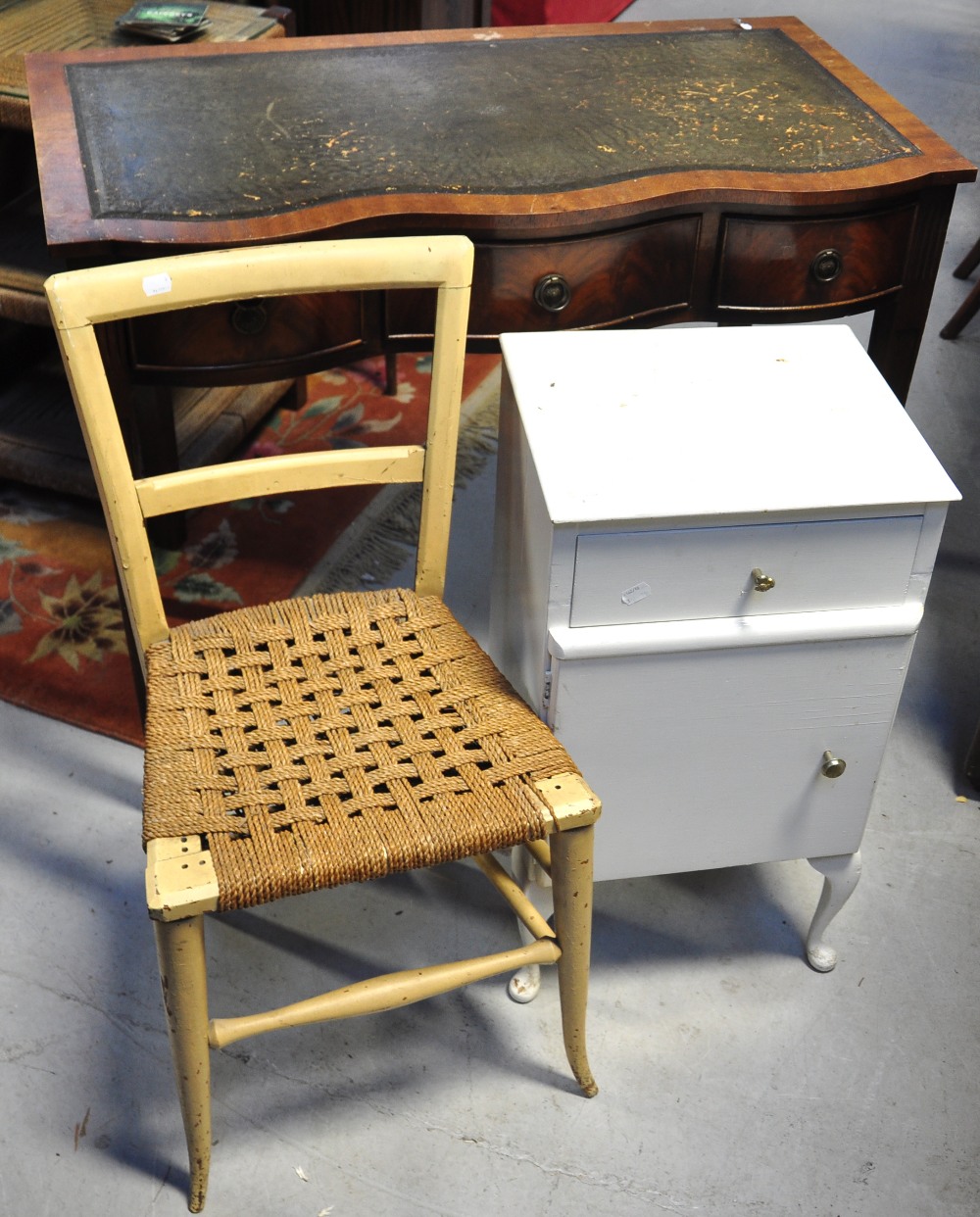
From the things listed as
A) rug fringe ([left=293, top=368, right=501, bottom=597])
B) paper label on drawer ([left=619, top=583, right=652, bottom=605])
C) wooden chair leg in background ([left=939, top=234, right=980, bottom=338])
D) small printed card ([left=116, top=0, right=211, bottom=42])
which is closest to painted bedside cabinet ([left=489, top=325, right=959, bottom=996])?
paper label on drawer ([left=619, top=583, right=652, bottom=605])

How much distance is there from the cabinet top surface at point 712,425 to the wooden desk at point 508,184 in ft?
0.60

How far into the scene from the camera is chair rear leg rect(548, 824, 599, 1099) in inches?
47.0

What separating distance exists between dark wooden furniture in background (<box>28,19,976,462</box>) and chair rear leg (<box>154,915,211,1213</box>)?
671 mm

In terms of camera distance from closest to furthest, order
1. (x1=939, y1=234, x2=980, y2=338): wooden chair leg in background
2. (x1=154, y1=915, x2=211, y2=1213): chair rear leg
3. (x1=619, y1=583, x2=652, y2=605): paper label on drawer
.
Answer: (x1=154, y1=915, x2=211, y2=1213): chair rear leg
(x1=619, y1=583, x2=652, y2=605): paper label on drawer
(x1=939, y1=234, x2=980, y2=338): wooden chair leg in background

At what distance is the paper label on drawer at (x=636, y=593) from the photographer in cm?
119

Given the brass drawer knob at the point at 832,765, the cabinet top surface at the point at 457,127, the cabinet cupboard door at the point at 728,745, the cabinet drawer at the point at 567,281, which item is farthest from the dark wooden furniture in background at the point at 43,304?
the brass drawer knob at the point at 832,765

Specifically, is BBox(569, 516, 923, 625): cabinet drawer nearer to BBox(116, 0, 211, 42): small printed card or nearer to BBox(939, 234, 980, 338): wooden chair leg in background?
BBox(116, 0, 211, 42): small printed card

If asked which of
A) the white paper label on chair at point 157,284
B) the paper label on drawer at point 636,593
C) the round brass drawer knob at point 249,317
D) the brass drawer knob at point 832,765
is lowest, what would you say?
the brass drawer knob at point 832,765

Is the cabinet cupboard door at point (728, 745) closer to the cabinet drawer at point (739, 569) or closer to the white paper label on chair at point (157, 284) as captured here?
the cabinet drawer at point (739, 569)

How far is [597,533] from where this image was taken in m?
1.15

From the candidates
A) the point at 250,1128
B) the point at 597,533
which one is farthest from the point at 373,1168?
the point at 597,533

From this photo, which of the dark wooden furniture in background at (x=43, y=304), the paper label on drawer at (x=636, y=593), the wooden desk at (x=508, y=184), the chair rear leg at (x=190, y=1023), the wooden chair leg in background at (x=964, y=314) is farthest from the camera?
the wooden chair leg in background at (x=964, y=314)

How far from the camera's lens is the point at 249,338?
1465 millimetres

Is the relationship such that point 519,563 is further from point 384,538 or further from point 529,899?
point 384,538
